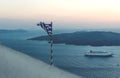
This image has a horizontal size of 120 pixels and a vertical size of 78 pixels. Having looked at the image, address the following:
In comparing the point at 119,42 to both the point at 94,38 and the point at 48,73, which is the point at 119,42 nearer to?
the point at 94,38

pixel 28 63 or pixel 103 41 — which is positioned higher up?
pixel 28 63

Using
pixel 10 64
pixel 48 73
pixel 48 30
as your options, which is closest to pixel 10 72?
pixel 10 64

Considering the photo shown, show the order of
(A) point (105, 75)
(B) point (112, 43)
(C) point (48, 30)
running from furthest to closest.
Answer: (B) point (112, 43) → (A) point (105, 75) → (C) point (48, 30)

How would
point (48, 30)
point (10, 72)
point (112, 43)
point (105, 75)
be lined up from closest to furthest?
point (10, 72) → point (48, 30) → point (105, 75) → point (112, 43)

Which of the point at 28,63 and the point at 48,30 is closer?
the point at 28,63

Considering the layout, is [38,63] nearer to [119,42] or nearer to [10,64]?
[10,64]

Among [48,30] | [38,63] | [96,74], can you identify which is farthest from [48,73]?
[96,74]

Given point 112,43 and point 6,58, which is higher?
point 6,58

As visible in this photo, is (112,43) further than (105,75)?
Yes

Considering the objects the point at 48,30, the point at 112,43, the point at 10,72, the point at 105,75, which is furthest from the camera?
the point at 112,43
